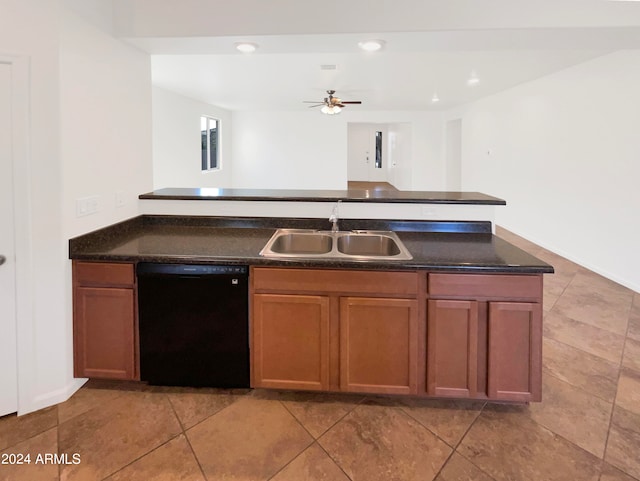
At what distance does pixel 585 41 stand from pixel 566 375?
7.04 feet

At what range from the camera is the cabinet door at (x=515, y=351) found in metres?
1.96

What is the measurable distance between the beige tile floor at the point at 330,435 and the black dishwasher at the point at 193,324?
5.8 inches

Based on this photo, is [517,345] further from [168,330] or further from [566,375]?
[168,330]

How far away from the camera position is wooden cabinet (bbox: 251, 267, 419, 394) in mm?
2018

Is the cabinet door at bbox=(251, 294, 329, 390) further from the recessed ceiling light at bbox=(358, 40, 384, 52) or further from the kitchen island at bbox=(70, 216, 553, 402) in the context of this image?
the recessed ceiling light at bbox=(358, 40, 384, 52)

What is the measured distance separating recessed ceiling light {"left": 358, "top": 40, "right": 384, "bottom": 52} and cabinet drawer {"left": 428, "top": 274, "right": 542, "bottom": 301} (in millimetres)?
1568

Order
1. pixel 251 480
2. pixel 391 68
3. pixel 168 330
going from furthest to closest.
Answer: pixel 391 68
pixel 168 330
pixel 251 480

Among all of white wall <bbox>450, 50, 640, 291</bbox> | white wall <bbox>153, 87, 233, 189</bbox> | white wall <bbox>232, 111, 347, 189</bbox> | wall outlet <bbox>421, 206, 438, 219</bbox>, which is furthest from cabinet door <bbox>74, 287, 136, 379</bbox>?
white wall <bbox>232, 111, 347, 189</bbox>

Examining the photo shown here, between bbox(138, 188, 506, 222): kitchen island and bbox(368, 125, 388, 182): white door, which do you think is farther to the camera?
bbox(368, 125, 388, 182): white door

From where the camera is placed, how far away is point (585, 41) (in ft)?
8.11

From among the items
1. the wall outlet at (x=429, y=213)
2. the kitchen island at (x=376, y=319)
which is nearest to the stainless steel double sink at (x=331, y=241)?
the wall outlet at (x=429, y=213)

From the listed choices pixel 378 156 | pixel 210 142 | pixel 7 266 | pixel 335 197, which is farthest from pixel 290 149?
pixel 7 266

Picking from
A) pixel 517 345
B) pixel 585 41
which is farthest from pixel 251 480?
pixel 585 41

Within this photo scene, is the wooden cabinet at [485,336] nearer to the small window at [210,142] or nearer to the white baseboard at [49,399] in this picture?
the white baseboard at [49,399]
